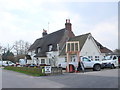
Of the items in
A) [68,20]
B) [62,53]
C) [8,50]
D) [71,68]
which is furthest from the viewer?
[8,50]

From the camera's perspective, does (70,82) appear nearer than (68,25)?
Yes

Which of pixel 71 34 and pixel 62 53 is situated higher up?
pixel 71 34

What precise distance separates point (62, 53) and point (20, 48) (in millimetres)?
53911

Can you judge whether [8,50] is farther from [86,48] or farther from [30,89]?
[30,89]

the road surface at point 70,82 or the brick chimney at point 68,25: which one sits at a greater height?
the brick chimney at point 68,25

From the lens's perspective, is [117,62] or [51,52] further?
[51,52]

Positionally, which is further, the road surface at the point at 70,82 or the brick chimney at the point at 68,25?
the brick chimney at the point at 68,25

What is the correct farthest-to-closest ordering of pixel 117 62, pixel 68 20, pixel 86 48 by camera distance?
pixel 68 20 < pixel 86 48 < pixel 117 62

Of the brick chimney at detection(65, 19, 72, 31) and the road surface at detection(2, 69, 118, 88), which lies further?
the brick chimney at detection(65, 19, 72, 31)

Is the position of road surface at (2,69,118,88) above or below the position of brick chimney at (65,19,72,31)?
below

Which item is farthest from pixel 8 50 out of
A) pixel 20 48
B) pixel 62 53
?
pixel 62 53

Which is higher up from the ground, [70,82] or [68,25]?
[68,25]

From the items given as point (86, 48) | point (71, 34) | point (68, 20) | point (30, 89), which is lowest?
point (30, 89)

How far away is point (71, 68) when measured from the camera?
24.8m
